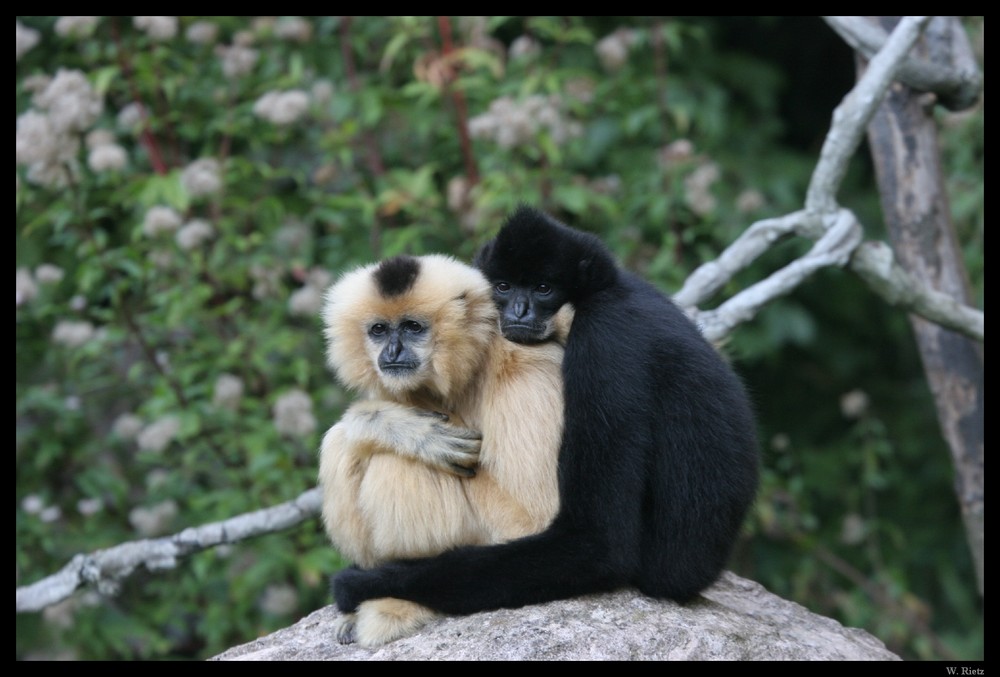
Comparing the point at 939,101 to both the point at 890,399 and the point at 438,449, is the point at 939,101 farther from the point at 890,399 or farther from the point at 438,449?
the point at 438,449

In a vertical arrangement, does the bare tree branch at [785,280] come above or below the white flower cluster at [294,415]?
above

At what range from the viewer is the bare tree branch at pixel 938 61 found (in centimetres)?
591

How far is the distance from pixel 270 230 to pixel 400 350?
8.86 feet

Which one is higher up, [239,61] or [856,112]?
[239,61]

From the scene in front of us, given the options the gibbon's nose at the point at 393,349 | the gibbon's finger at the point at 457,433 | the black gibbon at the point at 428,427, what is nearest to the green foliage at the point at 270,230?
the black gibbon at the point at 428,427

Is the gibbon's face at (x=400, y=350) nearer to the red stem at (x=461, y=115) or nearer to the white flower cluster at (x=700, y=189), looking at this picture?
the red stem at (x=461, y=115)

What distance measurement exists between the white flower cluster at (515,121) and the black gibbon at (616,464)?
187cm

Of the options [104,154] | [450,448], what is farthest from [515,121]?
[450,448]

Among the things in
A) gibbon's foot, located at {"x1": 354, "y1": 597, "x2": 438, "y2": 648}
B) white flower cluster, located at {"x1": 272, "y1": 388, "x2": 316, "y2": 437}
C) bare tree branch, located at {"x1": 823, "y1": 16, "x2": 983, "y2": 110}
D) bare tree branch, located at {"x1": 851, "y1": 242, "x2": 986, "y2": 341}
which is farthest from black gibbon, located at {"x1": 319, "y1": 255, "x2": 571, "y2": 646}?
bare tree branch, located at {"x1": 823, "y1": 16, "x2": 983, "y2": 110}

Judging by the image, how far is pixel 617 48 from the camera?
20.6 feet

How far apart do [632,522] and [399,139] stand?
4044mm

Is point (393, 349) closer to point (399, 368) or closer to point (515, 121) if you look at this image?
point (399, 368)

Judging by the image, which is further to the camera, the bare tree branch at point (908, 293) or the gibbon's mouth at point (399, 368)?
the bare tree branch at point (908, 293)

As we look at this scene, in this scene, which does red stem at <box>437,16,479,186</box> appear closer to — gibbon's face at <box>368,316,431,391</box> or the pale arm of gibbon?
gibbon's face at <box>368,316,431,391</box>
